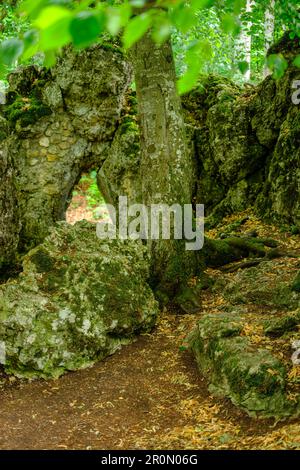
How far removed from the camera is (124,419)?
4.98m

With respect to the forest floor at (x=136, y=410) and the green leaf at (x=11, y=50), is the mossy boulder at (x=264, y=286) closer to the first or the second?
the forest floor at (x=136, y=410)

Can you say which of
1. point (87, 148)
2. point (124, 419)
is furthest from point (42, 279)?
point (87, 148)

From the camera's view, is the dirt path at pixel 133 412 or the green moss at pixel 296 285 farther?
the green moss at pixel 296 285

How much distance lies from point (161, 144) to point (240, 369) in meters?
3.89

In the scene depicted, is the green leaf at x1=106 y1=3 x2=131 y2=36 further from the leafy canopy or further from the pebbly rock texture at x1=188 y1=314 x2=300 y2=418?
the pebbly rock texture at x1=188 y1=314 x2=300 y2=418

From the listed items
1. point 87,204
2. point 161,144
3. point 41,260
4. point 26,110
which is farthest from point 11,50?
point 87,204

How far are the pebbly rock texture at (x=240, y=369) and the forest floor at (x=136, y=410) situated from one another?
4.6 inches

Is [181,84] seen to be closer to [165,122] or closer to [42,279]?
[42,279]

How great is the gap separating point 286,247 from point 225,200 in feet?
11.1

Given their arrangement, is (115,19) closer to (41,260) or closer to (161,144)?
(41,260)

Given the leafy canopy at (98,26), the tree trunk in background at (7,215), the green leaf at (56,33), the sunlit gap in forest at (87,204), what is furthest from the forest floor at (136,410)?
the sunlit gap in forest at (87,204)

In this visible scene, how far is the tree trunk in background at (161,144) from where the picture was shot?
7465 mm

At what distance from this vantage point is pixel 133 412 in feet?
16.8

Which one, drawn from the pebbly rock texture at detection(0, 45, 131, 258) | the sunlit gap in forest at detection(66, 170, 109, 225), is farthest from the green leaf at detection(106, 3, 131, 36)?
the sunlit gap in forest at detection(66, 170, 109, 225)
